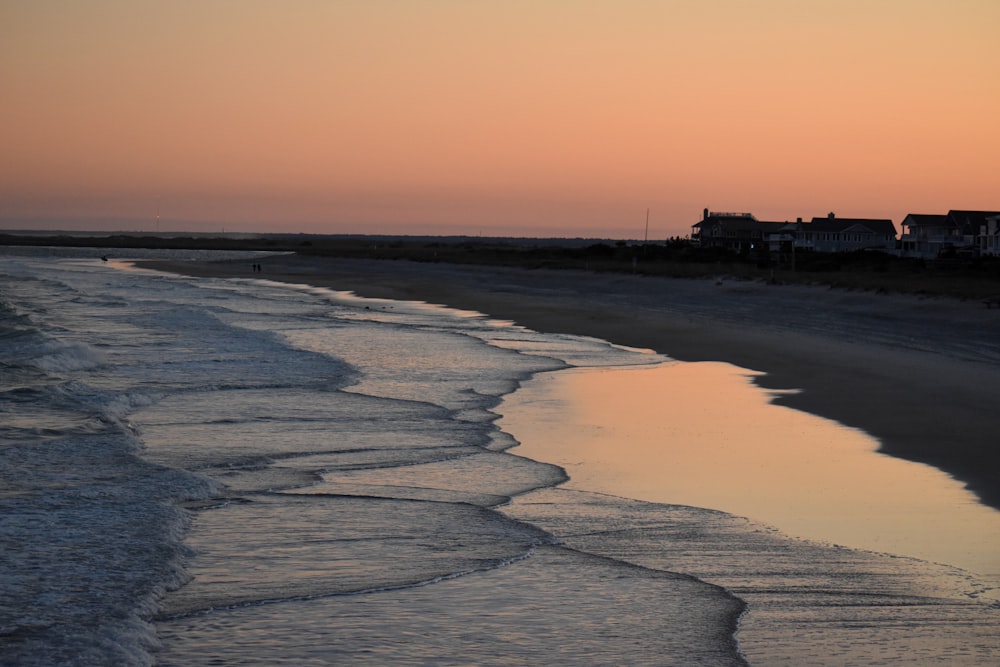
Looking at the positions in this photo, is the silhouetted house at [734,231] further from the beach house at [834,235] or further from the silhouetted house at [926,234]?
the silhouetted house at [926,234]

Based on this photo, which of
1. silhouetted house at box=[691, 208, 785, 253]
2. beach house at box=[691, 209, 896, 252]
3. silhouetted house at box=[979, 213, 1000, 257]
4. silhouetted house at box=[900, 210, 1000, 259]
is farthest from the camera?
silhouetted house at box=[691, 208, 785, 253]

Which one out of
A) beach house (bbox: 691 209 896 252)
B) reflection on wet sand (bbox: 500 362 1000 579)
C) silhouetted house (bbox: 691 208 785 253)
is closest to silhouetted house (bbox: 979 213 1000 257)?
beach house (bbox: 691 209 896 252)

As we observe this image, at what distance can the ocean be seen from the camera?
20.8ft

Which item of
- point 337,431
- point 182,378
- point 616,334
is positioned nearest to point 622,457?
point 337,431

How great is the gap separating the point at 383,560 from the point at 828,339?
20.0 m

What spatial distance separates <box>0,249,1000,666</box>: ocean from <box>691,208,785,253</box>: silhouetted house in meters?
111

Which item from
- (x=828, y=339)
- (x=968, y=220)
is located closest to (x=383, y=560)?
(x=828, y=339)

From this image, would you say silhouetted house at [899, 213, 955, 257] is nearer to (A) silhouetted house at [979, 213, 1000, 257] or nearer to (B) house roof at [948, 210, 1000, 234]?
(B) house roof at [948, 210, 1000, 234]

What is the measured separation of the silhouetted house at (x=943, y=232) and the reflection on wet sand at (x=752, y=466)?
80.7m

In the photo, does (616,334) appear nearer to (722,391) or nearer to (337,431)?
(722,391)

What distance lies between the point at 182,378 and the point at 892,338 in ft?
53.3

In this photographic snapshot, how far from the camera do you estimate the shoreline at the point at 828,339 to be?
14008mm

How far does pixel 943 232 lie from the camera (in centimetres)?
9762

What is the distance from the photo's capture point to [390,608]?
7035mm
